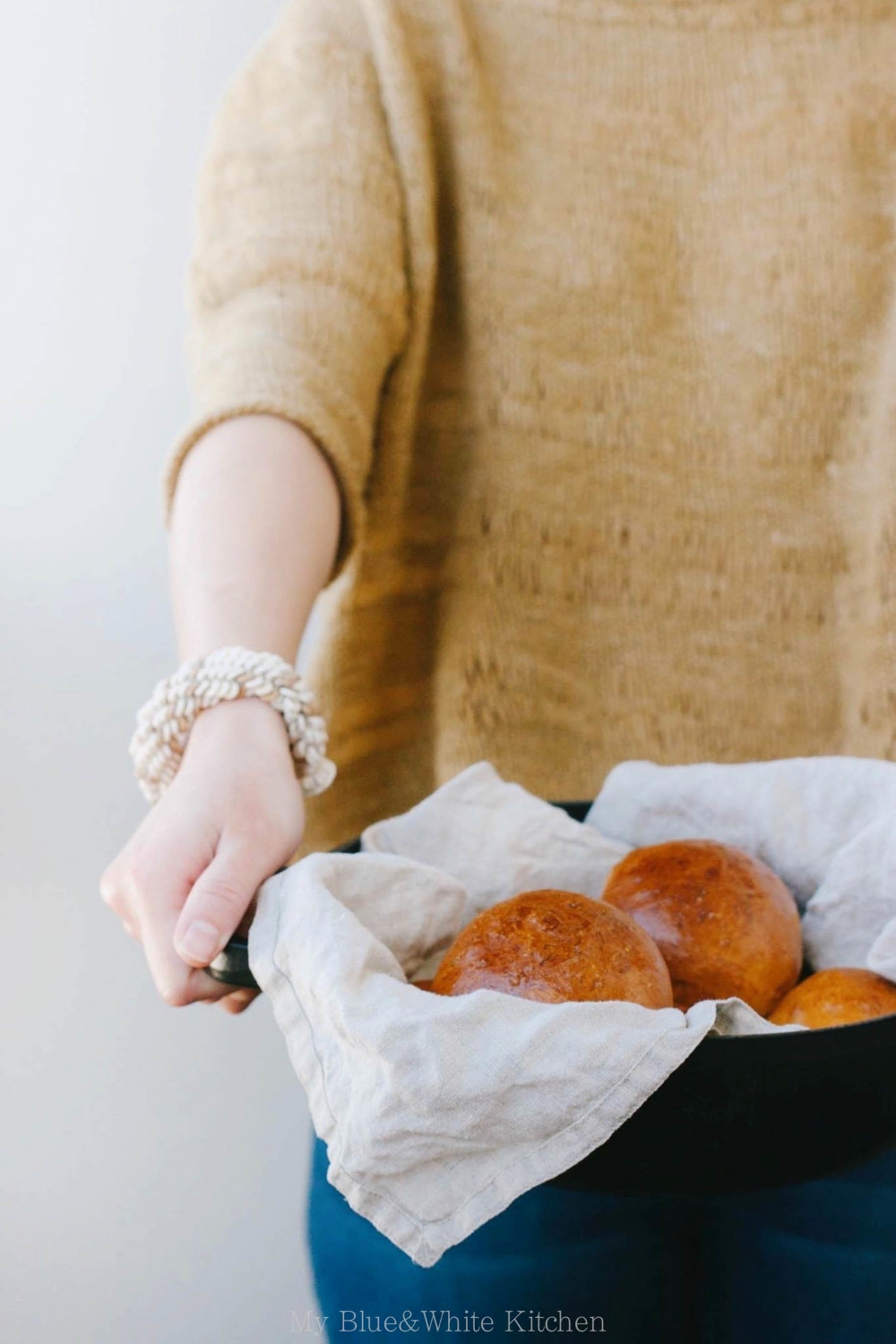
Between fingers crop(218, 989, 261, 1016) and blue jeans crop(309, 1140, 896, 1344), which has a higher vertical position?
fingers crop(218, 989, 261, 1016)

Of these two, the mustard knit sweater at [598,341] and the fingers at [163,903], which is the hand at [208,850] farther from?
the mustard knit sweater at [598,341]

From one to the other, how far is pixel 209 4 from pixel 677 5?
17.7 inches

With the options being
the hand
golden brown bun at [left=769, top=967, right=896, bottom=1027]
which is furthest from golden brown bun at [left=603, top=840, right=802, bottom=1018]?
the hand

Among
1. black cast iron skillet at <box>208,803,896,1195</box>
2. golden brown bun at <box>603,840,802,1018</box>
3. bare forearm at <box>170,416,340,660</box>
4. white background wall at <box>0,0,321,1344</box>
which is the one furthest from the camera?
white background wall at <box>0,0,321,1344</box>

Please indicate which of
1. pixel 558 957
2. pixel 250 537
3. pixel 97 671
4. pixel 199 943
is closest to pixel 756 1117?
pixel 558 957

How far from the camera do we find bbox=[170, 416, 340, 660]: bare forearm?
0.53 metres

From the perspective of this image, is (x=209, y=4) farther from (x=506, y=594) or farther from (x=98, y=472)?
(x=506, y=594)

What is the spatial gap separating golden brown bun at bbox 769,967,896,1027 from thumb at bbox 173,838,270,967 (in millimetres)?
176

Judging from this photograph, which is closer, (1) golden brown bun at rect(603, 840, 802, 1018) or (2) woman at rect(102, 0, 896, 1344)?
(1) golden brown bun at rect(603, 840, 802, 1018)

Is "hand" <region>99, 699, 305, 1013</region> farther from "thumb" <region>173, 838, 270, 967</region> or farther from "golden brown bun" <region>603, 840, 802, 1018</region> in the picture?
"golden brown bun" <region>603, 840, 802, 1018</region>

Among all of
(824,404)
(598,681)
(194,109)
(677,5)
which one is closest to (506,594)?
(598,681)

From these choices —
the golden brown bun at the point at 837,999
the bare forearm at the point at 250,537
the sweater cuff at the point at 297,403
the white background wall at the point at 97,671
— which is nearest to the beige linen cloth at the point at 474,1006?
the golden brown bun at the point at 837,999

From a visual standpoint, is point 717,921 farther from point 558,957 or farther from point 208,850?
point 208,850

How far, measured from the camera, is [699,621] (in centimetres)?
74
